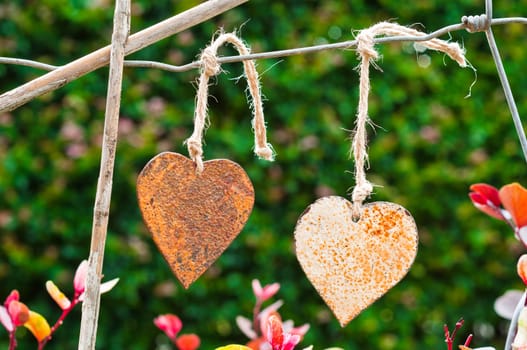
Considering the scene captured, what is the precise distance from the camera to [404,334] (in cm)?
253

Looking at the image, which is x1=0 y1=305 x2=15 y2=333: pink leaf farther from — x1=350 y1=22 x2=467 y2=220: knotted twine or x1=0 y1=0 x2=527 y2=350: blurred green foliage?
x1=0 y1=0 x2=527 y2=350: blurred green foliage

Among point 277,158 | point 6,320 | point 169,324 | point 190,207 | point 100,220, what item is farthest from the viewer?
point 277,158

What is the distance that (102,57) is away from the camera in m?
0.66

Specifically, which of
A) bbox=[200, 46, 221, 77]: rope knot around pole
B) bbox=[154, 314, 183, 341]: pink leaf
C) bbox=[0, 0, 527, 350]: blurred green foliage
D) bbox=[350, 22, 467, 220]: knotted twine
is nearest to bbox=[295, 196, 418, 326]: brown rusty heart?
bbox=[350, 22, 467, 220]: knotted twine

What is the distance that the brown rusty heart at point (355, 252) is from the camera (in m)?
0.71

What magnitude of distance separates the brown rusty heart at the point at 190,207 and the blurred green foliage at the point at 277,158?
1603 mm

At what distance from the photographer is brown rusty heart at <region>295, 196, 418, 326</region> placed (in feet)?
2.35

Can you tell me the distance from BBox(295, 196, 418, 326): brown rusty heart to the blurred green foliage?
1.62m

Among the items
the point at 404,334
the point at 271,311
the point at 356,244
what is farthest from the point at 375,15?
the point at 356,244

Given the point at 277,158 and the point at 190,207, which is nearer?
the point at 190,207

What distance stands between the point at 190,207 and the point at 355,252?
166mm

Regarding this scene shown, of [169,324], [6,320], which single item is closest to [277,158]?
[169,324]

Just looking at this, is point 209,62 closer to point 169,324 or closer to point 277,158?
point 169,324

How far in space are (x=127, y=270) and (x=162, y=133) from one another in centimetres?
45
